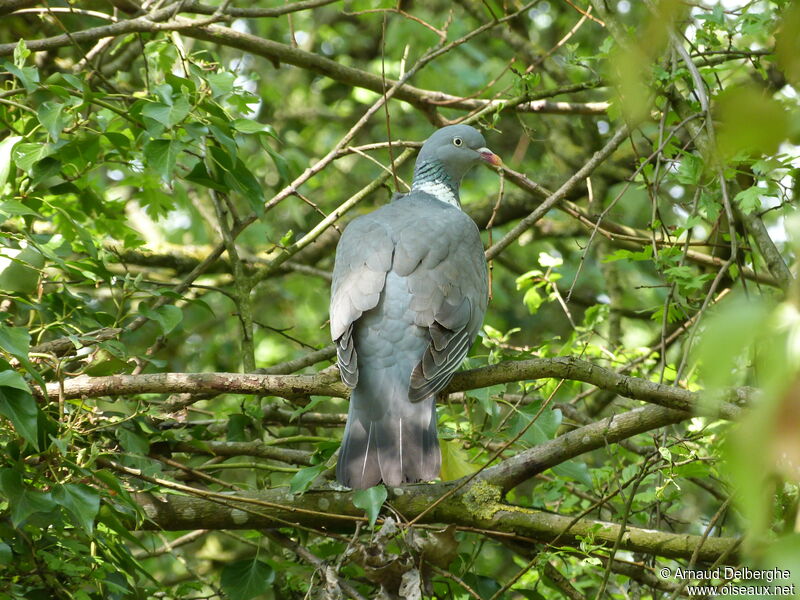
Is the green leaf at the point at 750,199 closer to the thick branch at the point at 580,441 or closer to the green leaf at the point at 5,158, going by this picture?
the thick branch at the point at 580,441

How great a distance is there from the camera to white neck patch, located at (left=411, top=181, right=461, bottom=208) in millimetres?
4445

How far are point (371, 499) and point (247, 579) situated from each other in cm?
79

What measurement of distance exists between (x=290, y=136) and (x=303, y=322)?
1.89 meters

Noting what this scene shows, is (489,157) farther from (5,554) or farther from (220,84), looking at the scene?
(5,554)

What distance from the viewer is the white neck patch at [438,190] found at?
4445 mm

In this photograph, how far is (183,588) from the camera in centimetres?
326

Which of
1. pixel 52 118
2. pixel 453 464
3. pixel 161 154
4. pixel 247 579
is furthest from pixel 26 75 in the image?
pixel 453 464

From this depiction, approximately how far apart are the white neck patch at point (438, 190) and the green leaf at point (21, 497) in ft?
8.54

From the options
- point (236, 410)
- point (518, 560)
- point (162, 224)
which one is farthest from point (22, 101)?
→ point (162, 224)

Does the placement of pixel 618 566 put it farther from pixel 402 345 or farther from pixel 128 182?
pixel 128 182

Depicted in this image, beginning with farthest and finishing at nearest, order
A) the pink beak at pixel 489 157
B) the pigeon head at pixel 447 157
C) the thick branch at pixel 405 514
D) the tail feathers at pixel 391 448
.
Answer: the pigeon head at pixel 447 157 < the pink beak at pixel 489 157 < the tail feathers at pixel 391 448 < the thick branch at pixel 405 514

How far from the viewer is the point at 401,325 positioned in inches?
137

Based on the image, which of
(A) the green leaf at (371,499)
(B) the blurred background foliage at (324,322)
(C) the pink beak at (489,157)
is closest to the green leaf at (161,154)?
(B) the blurred background foliage at (324,322)

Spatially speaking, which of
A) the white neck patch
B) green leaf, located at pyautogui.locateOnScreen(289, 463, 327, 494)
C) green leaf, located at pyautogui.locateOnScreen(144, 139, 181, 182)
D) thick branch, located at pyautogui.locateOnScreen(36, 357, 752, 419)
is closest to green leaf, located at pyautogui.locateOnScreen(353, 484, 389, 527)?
green leaf, located at pyautogui.locateOnScreen(289, 463, 327, 494)
